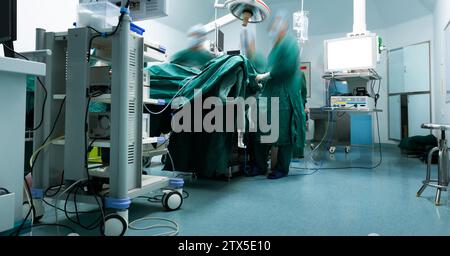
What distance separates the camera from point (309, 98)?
19.9 ft

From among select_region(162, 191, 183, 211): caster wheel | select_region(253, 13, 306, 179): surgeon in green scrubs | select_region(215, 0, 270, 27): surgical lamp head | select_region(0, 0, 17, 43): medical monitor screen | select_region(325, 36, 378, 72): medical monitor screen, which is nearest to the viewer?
select_region(0, 0, 17, 43): medical monitor screen

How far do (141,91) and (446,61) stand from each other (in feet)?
12.4

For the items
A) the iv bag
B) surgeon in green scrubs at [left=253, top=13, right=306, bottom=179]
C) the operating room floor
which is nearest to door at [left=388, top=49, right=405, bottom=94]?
the iv bag

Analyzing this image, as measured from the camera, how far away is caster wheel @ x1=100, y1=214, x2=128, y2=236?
1.20 meters

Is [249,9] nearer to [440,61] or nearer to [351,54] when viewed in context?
[351,54]

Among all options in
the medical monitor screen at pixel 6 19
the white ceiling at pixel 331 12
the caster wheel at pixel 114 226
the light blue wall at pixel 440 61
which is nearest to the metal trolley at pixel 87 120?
the caster wheel at pixel 114 226

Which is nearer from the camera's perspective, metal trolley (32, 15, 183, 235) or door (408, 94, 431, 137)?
metal trolley (32, 15, 183, 235)

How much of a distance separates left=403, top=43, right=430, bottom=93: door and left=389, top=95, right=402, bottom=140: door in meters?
0.29

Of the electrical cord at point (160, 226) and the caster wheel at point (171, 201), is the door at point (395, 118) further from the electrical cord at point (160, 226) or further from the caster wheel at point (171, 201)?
the electrical cord at point (160, 226)

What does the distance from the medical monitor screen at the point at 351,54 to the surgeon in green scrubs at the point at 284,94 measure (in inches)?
55.2

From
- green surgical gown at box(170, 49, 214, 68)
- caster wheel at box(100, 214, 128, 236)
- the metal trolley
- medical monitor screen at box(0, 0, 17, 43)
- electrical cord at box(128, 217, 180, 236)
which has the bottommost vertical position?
electrical cord at box(128, 217, 180, 236)

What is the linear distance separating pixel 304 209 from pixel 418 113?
4.29 metres

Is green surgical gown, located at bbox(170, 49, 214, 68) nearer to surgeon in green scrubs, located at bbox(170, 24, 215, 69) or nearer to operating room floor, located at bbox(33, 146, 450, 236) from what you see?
surgeon in green scrubs, located at bbox(170, 24, 215, 69)
